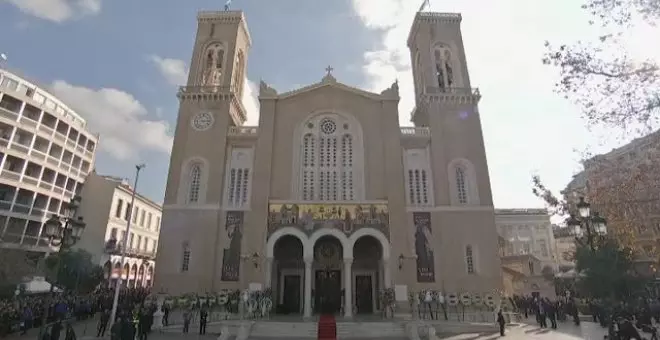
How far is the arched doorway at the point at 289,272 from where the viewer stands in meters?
25.5

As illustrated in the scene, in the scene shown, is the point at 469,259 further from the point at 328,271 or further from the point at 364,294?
the point at 328,271

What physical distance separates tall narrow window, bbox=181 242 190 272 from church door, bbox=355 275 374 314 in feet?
37.5

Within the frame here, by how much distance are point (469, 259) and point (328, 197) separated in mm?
10419

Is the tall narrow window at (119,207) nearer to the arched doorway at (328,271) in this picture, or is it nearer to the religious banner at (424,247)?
the arched doorway at (328,271)

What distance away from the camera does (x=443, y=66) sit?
1244 inches

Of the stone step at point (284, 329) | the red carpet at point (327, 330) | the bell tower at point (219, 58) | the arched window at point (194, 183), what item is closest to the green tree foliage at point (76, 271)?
the arched window at point (194, 183)

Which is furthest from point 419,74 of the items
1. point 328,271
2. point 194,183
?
point 194,183

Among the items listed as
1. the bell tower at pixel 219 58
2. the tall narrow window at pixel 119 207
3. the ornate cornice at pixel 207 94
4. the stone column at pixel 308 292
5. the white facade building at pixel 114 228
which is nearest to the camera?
the stone column at pixel 308 292

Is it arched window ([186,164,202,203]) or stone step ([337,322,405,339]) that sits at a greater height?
arched window ([186,164,202,203])

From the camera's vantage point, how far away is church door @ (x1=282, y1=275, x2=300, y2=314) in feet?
83.3

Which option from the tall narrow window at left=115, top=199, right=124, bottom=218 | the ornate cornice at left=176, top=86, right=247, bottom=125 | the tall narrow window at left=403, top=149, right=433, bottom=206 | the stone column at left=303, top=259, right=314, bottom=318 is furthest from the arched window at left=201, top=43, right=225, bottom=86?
the stone column at left=303, top=259, right=314, bottom=318

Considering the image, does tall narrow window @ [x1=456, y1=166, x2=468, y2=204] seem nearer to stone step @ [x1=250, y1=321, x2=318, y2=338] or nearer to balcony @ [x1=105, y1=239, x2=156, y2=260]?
stone step @ [x1=250, y1=321, x2=318, y2=338]

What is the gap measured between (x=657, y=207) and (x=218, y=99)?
86.8 ft

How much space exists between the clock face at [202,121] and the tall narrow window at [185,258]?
342 inches
